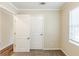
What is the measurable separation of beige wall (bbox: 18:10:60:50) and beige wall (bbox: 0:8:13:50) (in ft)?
4.00

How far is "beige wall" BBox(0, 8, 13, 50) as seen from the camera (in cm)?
578

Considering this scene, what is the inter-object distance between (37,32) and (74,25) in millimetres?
2390

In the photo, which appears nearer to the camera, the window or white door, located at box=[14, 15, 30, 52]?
the window

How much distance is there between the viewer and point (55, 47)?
591 centimetres

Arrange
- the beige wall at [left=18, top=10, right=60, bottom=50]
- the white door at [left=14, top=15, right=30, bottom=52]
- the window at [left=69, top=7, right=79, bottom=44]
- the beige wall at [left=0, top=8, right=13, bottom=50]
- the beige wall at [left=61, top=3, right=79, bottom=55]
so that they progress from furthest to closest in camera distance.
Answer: the beige wall at [left=18, top=10, right=60, bottom=50], the beige wall at [left=0, top=8, right=13, bottom=50], the white door at [left=14, top=15, right=30, bottom=52], the window at [left=69, top=7, right=79, bottom=44], the beige wall at [left=61, top=3, right=79, bottom=55]

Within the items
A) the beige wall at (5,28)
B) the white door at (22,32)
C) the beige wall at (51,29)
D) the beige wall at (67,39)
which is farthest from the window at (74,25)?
the beige wall at (5,28)

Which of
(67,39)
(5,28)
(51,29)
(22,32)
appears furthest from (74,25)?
(5,28)

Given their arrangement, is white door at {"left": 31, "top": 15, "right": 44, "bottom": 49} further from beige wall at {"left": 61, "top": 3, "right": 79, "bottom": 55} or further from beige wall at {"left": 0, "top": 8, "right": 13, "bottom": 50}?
beige wall at {"left": 61, "top": 3, "right": 79, "bottom": 55}

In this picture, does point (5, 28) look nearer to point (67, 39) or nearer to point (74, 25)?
point (67, 39)

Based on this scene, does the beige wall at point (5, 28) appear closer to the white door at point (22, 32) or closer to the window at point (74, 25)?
the white door at point (22, 32)

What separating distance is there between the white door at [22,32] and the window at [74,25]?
2090 millimetres

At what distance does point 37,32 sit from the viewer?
6.06 meters

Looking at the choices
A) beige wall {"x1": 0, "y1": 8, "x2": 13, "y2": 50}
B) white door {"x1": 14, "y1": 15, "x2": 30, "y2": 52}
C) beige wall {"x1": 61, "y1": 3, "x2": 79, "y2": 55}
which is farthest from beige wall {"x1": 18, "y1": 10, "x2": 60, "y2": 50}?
beige wall {"x1": 0, "y1": 8, "x2": 13, "y2": 50}

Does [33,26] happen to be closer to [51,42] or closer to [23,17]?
[23,17]
